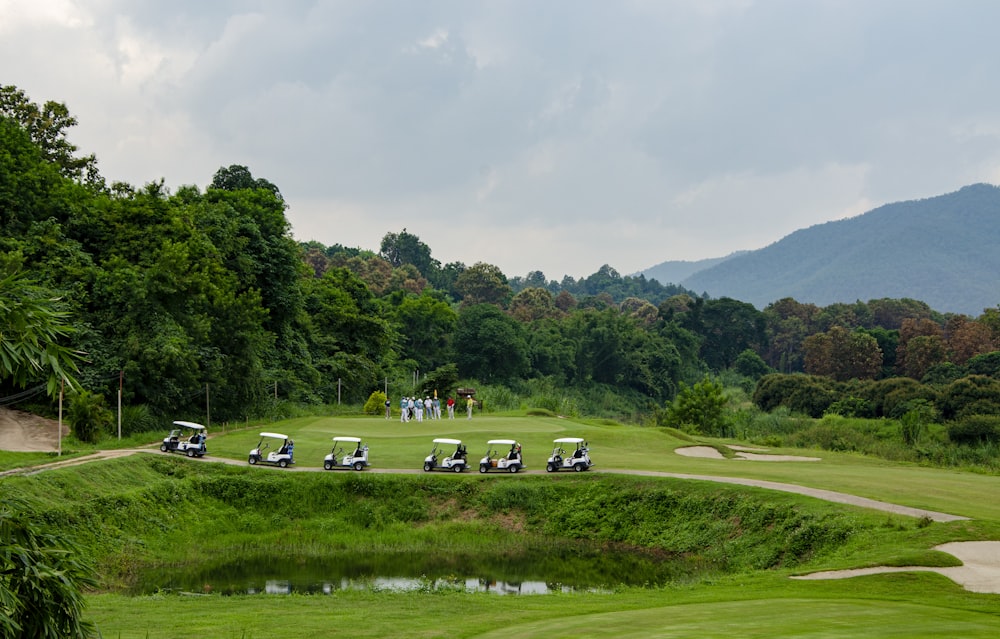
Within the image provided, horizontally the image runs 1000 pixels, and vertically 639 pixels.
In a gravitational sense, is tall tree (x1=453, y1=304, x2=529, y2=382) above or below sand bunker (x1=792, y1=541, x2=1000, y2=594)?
above

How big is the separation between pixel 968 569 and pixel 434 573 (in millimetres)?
13484

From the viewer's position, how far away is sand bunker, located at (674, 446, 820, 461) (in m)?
39.0

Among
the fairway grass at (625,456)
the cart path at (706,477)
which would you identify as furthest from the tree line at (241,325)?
the fairway grass at (625,456)

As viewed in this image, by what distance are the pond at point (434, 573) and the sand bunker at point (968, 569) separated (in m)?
5.15

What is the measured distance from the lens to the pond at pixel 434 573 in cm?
2291

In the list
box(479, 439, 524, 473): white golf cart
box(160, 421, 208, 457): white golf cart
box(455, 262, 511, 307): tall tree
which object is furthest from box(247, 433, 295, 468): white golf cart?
box(455, 262, 511, 307): tall tree

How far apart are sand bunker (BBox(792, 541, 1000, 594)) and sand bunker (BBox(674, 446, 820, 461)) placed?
63.5 feet

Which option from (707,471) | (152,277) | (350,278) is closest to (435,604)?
(707,471)

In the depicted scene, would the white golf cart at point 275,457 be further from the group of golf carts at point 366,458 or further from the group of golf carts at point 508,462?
the group of golf carts at point 508,462

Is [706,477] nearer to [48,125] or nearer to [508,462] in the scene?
[508,462]

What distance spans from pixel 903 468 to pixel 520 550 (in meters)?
16.7

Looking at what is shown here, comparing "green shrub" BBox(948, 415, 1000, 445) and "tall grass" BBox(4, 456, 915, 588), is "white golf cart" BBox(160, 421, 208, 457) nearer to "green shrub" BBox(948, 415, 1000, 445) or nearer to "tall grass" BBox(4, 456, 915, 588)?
"tall grass" BBox(4, 456, 915, 588)

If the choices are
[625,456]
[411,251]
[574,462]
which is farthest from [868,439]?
[411,251]

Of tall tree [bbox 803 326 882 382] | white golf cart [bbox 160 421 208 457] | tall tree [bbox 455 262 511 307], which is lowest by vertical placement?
white golf cart [bbox 160 421 208 457]
